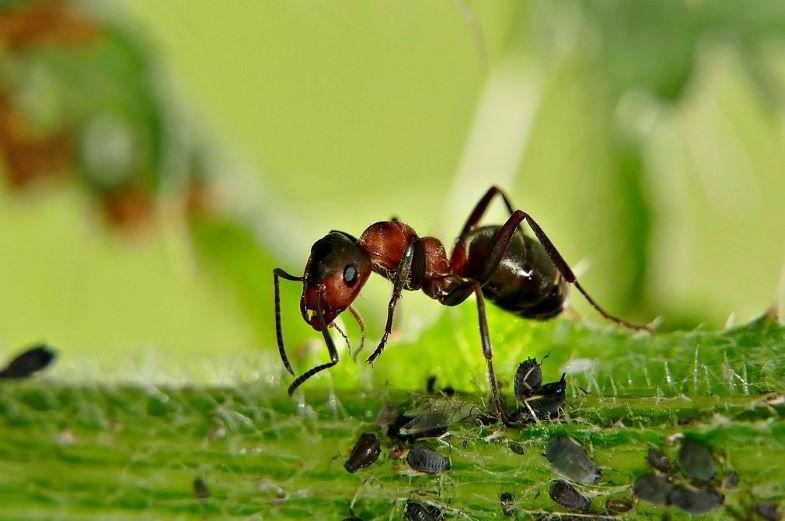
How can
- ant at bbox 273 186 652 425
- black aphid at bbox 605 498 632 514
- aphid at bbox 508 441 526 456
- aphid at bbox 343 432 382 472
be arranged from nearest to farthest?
black aphid at bbox 605 498 632 514 → aphid at bbox 508 441 526 456 → aphid at bbox 343 432 382 472 → ant at bbox 273 186 652 425

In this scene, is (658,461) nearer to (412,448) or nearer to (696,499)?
(696,499)

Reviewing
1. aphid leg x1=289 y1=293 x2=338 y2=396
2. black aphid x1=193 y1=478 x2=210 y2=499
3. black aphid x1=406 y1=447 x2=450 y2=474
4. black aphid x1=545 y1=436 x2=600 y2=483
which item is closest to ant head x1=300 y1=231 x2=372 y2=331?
aphid leg x1=289 y1=293 x2=338 y2=396

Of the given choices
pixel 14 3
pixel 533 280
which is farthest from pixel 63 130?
pixel 533 280

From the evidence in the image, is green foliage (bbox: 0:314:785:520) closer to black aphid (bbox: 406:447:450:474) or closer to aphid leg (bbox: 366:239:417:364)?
black aphid (bbox: 406:447:450:474)

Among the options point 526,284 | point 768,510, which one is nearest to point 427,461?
point 768,510

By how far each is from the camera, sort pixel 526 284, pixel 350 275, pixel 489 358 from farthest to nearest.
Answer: pixel 526 284 < pixel 350 275 < pixel 489 358

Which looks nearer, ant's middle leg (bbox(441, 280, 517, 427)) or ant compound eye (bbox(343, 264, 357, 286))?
ant's middle leg (bbox(441, 280, 517, 427))

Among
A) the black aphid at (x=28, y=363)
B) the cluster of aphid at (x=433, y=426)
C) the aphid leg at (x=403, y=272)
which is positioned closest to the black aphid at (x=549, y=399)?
the cluster of aphid at (x=433, y=426)

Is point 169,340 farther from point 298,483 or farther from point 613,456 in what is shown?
point 613,456
